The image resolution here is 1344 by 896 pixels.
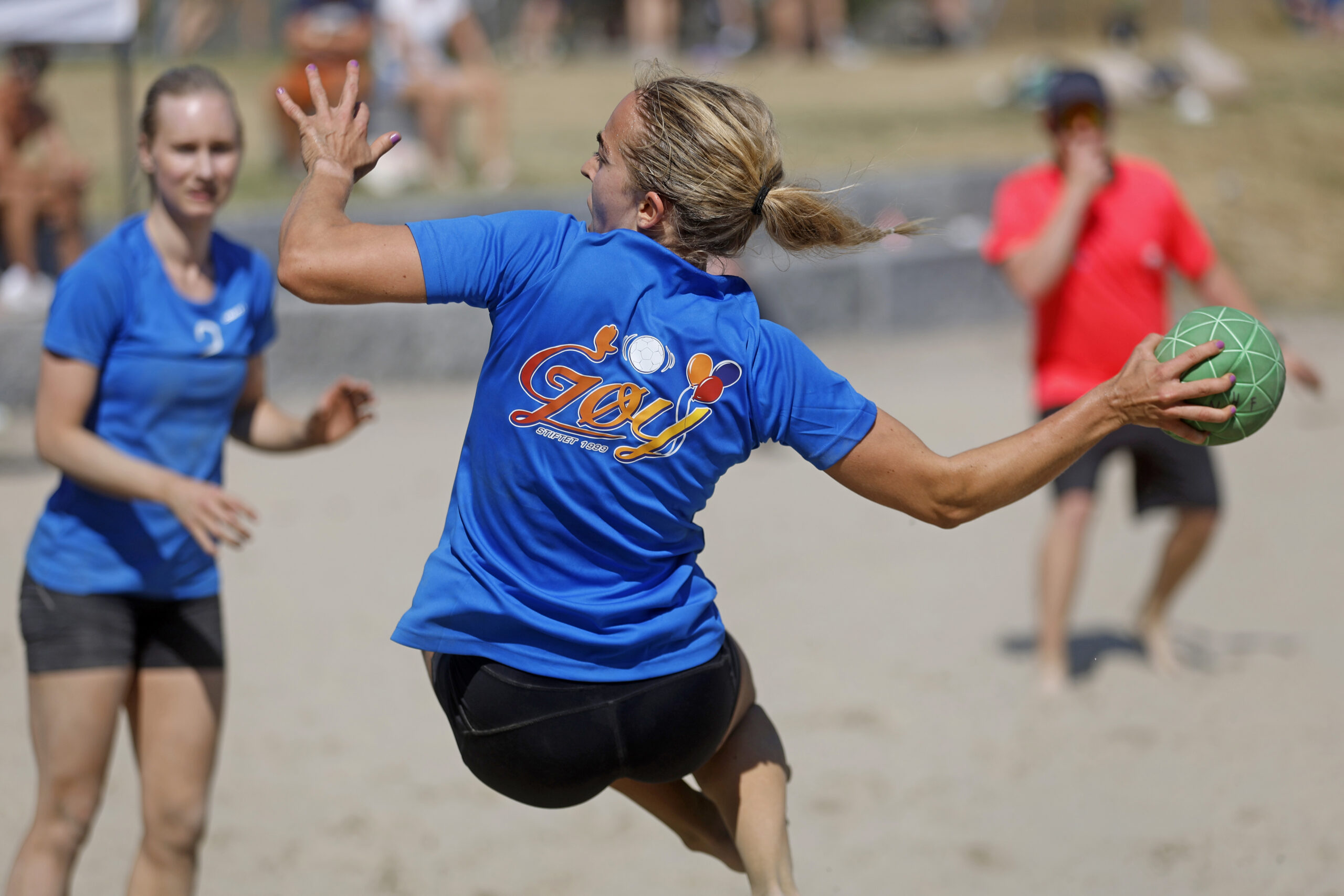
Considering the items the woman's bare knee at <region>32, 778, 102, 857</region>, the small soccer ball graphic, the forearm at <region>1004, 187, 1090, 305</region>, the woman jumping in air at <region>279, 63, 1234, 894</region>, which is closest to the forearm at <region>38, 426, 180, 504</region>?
the woman's bare knee at <region>32, 778, 102, 857</region>

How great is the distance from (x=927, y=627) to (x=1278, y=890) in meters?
2.16

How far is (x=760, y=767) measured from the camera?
2572 millimetres

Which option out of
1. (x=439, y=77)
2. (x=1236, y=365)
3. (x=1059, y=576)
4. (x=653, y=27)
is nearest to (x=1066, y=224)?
(x=1059, y=576)

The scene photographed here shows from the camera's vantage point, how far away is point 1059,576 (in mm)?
5199

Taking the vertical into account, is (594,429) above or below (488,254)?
below

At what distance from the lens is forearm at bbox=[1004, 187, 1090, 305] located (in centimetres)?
491

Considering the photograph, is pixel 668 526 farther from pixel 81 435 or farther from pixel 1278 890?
pixel 1278 890

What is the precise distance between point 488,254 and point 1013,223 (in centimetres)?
333

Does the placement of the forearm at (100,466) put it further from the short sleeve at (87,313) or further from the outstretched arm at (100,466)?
the short sleeve at (87,313)

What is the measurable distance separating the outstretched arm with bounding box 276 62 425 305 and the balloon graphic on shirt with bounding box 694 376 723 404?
0.47 m

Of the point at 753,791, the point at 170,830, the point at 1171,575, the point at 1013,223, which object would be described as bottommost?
the point at 1171,575

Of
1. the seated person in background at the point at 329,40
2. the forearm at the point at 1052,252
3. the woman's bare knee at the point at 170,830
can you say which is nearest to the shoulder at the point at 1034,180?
the forearm at the point at 1052,252

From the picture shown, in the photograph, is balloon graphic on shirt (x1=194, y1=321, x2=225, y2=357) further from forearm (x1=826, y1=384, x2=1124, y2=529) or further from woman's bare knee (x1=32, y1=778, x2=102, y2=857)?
forearm (x1=826, y1=384, x2=1124, y2=529)

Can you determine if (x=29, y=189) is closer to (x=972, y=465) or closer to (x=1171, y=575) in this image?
(x=1171, y=575)
